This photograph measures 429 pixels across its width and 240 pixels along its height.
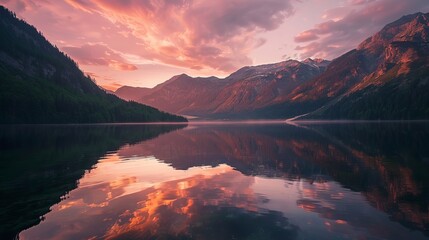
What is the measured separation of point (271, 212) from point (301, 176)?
14.8 m

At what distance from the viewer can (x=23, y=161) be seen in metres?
42.4

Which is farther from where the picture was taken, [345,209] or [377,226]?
[345,209]

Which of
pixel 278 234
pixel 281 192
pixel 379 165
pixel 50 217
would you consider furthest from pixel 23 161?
pixel 379 165

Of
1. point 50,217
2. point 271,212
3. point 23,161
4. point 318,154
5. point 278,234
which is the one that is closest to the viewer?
point 278,234

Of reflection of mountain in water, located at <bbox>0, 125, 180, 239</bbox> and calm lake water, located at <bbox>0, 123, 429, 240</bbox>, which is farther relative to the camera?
reflection of mountain in water, located at <bbox>0, 125, 180, 239</bbox>

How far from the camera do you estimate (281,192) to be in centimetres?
2727

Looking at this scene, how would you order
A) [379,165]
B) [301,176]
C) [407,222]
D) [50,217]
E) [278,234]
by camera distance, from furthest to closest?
[379,165], [301,176], [50,217], [407,222], [278,234]

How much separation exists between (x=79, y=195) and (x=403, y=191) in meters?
28.7

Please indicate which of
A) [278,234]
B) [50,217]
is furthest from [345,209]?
[50,217]

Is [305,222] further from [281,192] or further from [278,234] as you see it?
[281,192]

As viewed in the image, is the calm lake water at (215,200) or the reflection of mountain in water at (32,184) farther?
the reflection of mountain in water at (32,184)

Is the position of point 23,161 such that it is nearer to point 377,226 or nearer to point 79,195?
point 79,195

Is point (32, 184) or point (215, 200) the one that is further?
point (32, 184)

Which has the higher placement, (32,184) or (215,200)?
(32,184)
